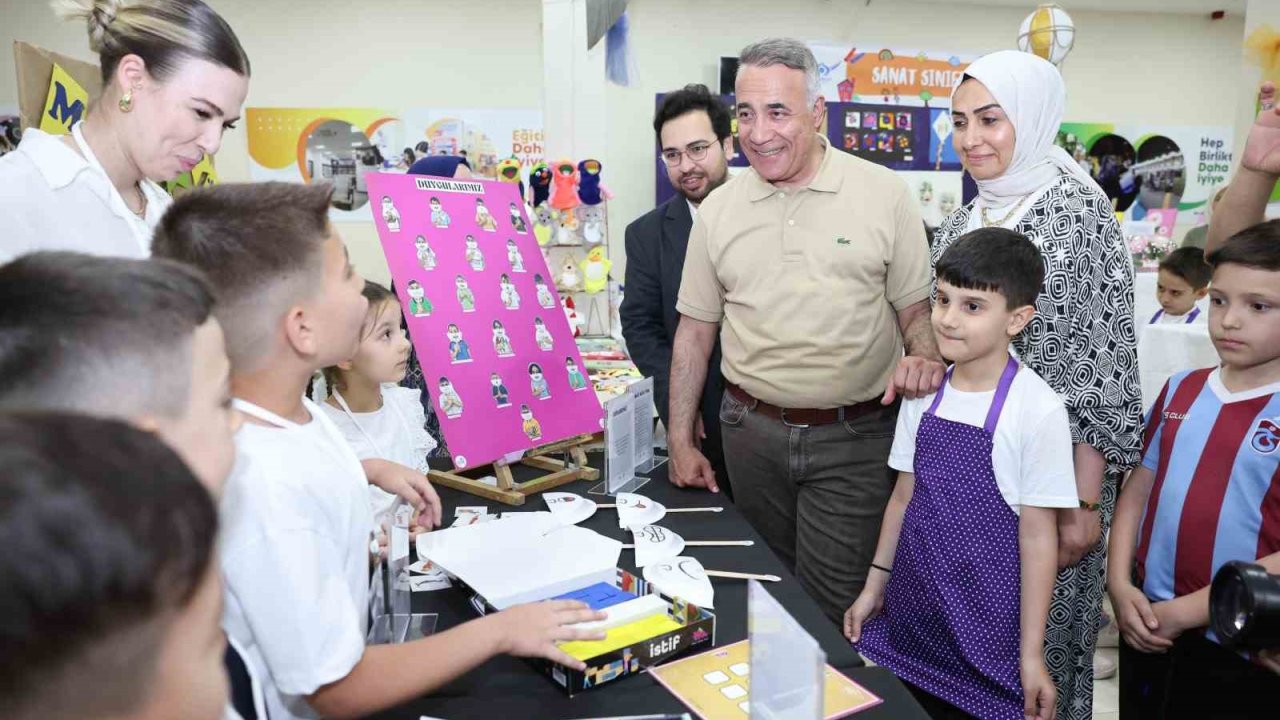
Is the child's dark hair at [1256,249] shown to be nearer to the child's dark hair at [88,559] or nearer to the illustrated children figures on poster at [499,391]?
the illustrated children figures on poster at [499,391]

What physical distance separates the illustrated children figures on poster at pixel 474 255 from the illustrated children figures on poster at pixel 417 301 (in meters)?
0.19

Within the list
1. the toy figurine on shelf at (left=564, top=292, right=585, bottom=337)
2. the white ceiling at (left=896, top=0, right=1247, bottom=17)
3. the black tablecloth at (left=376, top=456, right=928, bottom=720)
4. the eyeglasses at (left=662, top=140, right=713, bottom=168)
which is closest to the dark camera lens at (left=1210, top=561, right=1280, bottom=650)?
the black tablecloth at (left=376, top=456, right=928, bottom=720)

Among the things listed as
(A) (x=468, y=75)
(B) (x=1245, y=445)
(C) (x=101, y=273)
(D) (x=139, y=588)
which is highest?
(A) (x=468, y=75)

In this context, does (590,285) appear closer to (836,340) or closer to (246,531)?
(836,340)

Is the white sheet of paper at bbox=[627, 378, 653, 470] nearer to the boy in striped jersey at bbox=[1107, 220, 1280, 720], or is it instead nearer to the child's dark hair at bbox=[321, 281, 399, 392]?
the child's dark hair at bbox=[321, 281, 399, 392]

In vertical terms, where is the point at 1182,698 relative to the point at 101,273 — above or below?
below

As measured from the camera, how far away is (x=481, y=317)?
205 cm

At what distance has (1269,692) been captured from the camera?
4.92 feet

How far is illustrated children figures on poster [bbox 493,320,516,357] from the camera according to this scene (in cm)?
205

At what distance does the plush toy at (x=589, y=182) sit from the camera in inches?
133

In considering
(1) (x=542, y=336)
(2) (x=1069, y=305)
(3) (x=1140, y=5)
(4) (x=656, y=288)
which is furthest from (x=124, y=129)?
(3) (x=1140, y=5)

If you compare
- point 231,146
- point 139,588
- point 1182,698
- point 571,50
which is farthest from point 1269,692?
point 231,146

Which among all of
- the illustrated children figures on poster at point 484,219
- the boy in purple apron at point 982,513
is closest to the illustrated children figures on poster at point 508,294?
the illustrated children figures on poster at point 484,219

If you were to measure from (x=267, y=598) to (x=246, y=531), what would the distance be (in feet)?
0.26
